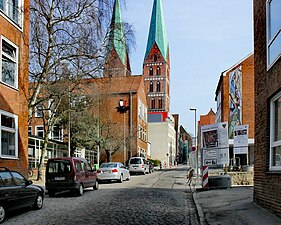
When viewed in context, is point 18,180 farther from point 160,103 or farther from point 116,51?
point 160,103

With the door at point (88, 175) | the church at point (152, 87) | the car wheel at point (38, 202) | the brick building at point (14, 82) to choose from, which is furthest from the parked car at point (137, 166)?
the car wheel at point (38, 202)

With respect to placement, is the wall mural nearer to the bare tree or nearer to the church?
the church

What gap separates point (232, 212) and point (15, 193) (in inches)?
241

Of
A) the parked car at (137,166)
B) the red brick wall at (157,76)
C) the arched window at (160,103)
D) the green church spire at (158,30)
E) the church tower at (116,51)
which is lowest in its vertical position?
the parked car at (137,166)

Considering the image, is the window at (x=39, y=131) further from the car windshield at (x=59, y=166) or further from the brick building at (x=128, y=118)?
the car windshield at (x=59, y=166)

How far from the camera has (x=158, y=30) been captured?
10825 centimetres

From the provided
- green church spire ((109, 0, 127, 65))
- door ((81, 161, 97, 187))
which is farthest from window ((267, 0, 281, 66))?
Answer: green church spire ((109, 0, 127, 65))

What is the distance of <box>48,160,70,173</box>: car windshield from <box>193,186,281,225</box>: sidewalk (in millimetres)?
5758

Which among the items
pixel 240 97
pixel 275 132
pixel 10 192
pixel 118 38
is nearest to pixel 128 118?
pixel 240 97

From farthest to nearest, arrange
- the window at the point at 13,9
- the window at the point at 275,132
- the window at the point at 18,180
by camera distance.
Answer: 1. the window at the point at 13,9
2. the window at the point at 18,180
3. the window at the point at 275,132

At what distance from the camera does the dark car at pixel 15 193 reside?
34.7 ft

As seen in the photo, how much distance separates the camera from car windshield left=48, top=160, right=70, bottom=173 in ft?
57.5

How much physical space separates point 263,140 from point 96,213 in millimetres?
5314

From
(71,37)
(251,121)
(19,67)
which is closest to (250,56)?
(251,121)
